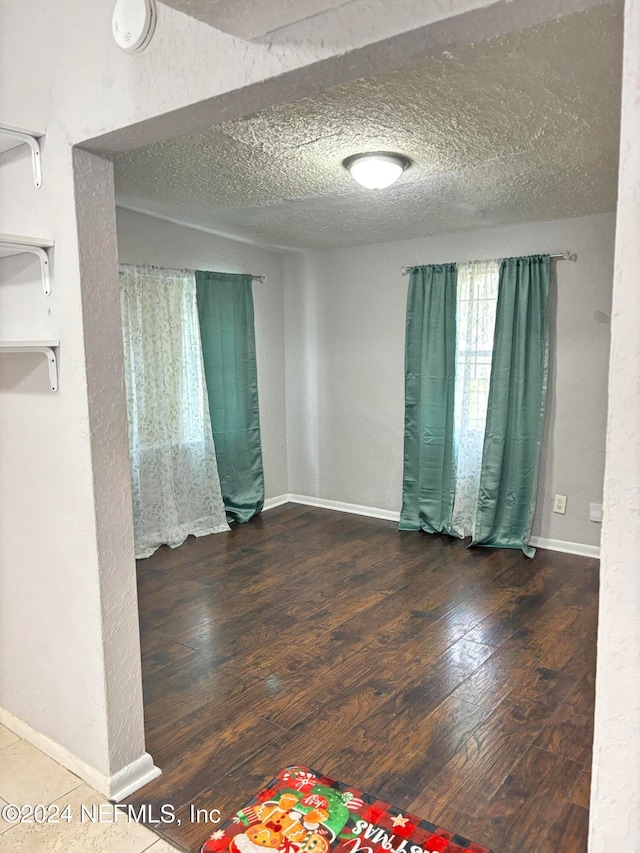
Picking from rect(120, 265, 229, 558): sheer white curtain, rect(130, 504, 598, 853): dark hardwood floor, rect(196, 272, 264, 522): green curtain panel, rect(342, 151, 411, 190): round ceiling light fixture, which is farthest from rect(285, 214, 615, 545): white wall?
rect(342, 151, 411, 190): round ceiling light fixture

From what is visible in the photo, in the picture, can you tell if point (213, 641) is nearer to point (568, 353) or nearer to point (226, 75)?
point (226, 75)

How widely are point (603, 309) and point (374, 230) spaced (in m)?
1.58

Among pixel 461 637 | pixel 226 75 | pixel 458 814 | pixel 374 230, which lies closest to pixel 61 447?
pixel 226 75

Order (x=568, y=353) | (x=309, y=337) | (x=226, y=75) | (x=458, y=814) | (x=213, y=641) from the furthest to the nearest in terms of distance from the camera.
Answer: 1. (x=309, y=337)
2. (x=568, y=353)
3. (x=213, y=641)
4. (x=458, y=814)
5. (x=226, y=75)

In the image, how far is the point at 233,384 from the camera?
475cm

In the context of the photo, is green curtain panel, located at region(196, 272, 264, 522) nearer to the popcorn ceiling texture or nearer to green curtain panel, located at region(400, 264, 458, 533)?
green curtain panel, located at region(400, 264, 458, 533)

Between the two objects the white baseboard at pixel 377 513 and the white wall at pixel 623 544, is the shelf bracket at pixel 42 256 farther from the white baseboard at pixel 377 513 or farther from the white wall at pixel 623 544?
the white baseboard at pixel 377 513

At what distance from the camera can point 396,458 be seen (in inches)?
192

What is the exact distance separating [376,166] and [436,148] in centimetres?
26

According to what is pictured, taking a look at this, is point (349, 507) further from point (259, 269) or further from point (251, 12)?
point (251, 12)

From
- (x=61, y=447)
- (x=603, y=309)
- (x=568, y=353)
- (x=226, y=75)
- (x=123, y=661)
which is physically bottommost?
(x=123, y=661)

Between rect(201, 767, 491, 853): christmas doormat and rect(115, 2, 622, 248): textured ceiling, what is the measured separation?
2235 millimetres

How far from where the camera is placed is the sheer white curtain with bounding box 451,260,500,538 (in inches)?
168

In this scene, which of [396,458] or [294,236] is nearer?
[294,236]
